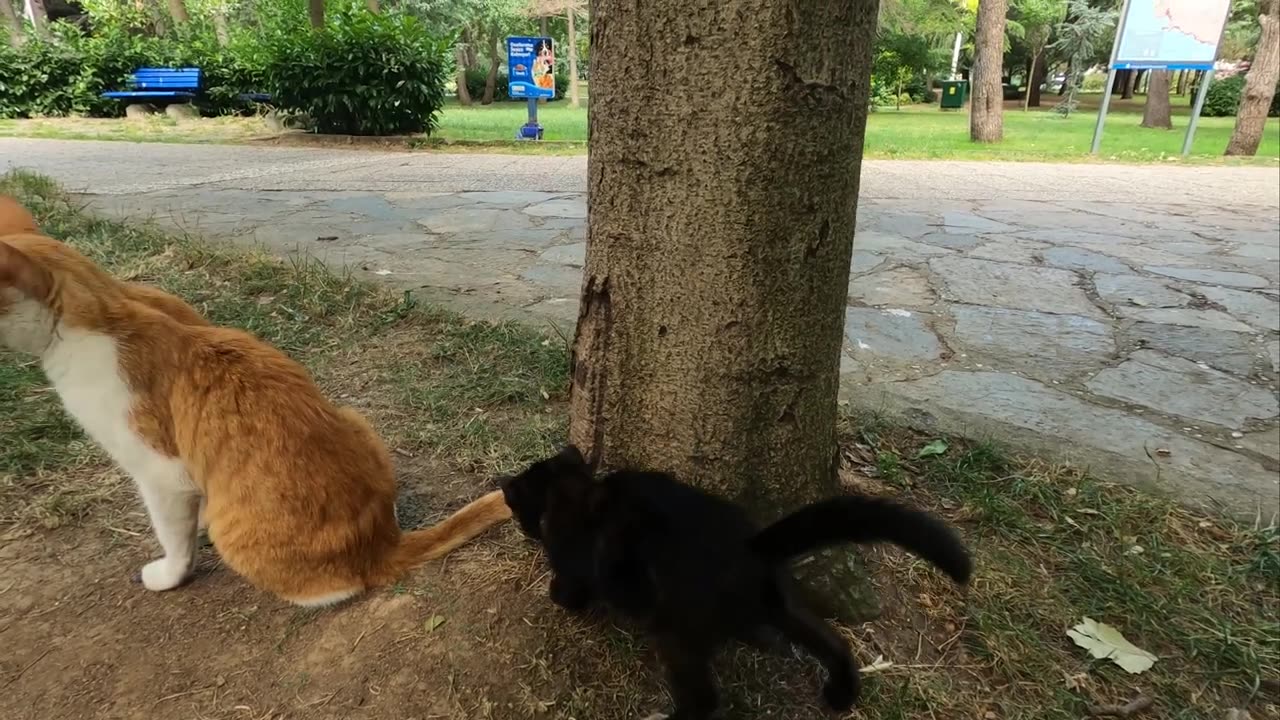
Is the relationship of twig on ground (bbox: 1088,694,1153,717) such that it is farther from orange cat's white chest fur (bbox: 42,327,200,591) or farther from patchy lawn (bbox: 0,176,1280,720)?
orange cat's white chest fur (bbox: 42,327,200,591)

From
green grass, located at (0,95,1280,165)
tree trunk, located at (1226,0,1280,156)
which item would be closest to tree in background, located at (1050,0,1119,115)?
green grass, located at (0,95,1280,165)

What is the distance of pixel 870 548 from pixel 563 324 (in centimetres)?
193

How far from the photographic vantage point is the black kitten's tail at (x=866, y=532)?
123cm

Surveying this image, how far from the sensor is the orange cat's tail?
1.72m

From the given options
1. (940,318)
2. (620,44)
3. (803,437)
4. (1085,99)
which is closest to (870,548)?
(803,437)

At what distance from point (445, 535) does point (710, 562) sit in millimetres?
783

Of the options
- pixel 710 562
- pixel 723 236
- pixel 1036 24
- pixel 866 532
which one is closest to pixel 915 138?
A: pixel 723 236

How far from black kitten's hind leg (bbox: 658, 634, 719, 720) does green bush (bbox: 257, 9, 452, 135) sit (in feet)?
36.5

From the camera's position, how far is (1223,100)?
25969 millimetres

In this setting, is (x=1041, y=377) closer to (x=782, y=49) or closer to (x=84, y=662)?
(x=782, y=49)

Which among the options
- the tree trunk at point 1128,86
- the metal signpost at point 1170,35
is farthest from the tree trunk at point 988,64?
the tree trunk at point 1128,86

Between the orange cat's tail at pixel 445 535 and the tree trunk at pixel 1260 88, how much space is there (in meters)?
15.3

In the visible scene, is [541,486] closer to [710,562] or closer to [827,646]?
[710,562]

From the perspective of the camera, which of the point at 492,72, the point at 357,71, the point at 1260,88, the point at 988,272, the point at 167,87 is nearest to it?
the point at 988,272
